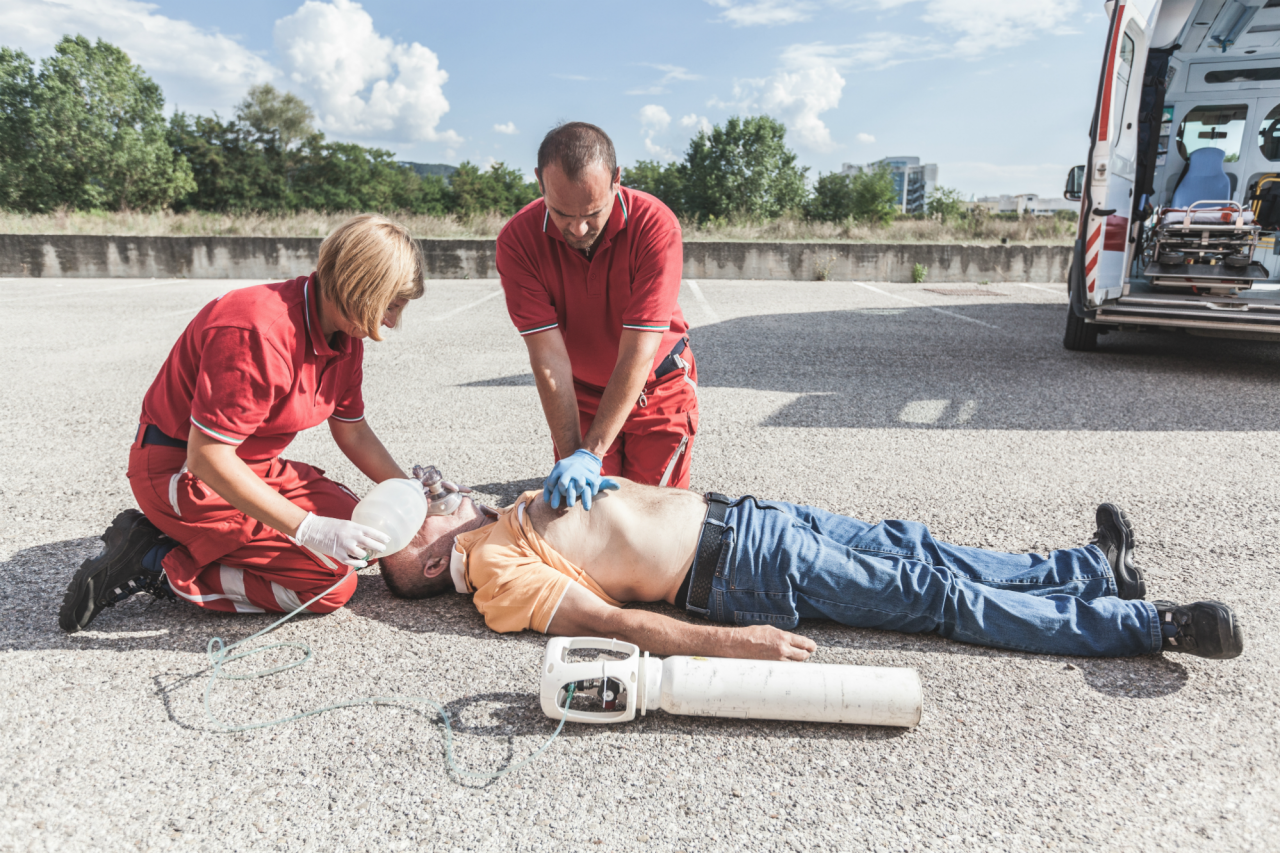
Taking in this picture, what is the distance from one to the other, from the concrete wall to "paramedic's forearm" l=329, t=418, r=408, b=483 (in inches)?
491

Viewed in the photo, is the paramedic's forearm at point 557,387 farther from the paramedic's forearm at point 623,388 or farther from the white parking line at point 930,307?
the white parking line at point 930,307

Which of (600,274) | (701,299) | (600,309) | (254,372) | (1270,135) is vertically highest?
(1270,135)

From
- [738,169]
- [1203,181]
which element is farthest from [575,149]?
[738,169]

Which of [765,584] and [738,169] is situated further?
[738,169]

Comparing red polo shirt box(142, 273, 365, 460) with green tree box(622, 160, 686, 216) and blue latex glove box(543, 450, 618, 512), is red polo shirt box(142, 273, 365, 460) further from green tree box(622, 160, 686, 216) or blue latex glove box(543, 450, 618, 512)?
green tree box(622, 160, 686, 216)

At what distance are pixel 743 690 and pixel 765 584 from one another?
447 millimetres

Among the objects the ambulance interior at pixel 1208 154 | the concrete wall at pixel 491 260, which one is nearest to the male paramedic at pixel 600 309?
the ambulance interior at pixel 1208 154

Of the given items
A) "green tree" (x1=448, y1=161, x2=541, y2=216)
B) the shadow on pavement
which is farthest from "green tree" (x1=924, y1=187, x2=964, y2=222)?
the shadow on pavement

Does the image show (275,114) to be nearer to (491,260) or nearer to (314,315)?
(491,260)

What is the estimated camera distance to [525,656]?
2.32 m

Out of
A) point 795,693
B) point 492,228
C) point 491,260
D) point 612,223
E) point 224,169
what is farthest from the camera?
point 224,169

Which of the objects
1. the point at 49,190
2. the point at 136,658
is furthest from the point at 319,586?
the point at 49,190

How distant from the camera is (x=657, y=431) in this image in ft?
11.2

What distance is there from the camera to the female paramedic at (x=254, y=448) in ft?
7.14
